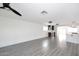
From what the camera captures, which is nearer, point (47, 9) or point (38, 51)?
point (47, 9)

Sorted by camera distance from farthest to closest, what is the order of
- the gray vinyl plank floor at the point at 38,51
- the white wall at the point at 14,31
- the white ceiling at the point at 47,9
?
the white wall at the point at 14,31 < the gray vinyl plank floor at the point at 38,51 < the white ceiling at the point at 47,9

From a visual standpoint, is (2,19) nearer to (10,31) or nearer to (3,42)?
(10,31)

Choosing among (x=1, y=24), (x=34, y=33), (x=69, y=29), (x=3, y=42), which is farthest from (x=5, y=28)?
(x=69, y=29)

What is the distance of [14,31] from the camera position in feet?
23.5

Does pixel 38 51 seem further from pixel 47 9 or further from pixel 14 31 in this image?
pixel 14 31

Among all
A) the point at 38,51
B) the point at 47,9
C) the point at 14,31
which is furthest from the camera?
the point at 14,31

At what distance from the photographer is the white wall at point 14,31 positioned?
612 centimetres

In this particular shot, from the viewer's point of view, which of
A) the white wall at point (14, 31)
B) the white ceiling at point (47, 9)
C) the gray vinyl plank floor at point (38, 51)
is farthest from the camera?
the white wall at point (14, 31)

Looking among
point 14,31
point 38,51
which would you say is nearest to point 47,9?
point 38,51

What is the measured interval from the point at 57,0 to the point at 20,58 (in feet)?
2.68

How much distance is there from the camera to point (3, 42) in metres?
6.13

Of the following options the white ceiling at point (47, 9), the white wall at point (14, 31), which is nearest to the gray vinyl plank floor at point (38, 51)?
the white wall at point (14, 31)

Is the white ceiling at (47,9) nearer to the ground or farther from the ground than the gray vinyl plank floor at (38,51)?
farther from the ground

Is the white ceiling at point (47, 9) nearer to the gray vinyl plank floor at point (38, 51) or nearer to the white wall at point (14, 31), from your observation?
the white wall at point (14, 31)
